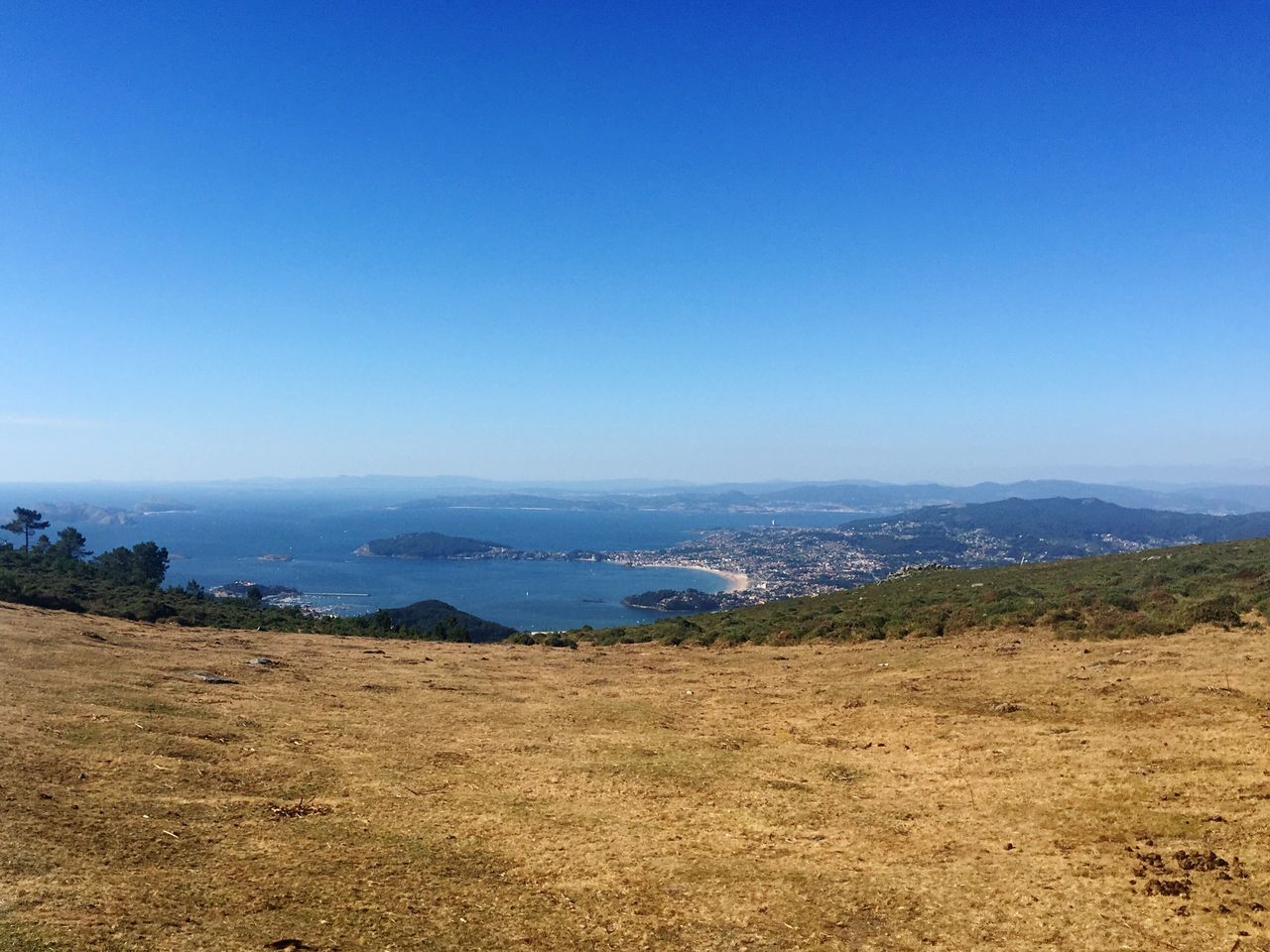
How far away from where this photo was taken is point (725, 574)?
528 feet

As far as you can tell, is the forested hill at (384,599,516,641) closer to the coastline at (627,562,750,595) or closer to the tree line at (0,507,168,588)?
the tree line at (0,507,168,588)

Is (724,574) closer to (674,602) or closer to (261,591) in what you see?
(674,602)

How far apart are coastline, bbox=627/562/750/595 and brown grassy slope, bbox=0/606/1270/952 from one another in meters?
103

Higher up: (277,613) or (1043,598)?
(1043,598)

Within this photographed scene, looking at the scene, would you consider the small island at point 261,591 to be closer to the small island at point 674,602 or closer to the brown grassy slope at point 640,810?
the small island at point 674,602

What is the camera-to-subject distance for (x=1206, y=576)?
29.4 metres

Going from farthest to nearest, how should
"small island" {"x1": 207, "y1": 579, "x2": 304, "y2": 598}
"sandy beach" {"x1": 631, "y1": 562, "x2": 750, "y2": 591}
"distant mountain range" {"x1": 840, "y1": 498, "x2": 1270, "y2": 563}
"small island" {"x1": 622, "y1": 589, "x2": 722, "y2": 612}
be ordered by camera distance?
"distant mountain range" {"x1": 840, "y1": 498, "x2": 1270, "y2": 563}, "sandy beach" {"x1": 631, "y1": 562, "x2": 750, "y2": 591}, "small island" {"x1": 207, "y1": 579, "x2": 304, "y2": 598}, "small island" {"x1": 622, "y1": 589, "x2": 722, "y2": 612}

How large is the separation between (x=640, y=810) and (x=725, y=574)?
497 ft

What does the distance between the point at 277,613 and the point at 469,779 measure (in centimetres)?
4080

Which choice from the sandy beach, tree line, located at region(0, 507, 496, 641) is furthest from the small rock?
the sandy beach

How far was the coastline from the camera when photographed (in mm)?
132150

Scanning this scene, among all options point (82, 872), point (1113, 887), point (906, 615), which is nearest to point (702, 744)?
point (1113, 887)

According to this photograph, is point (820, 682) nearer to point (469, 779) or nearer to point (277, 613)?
point (469, 779)

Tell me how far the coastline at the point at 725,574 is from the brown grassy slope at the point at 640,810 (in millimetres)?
103148
